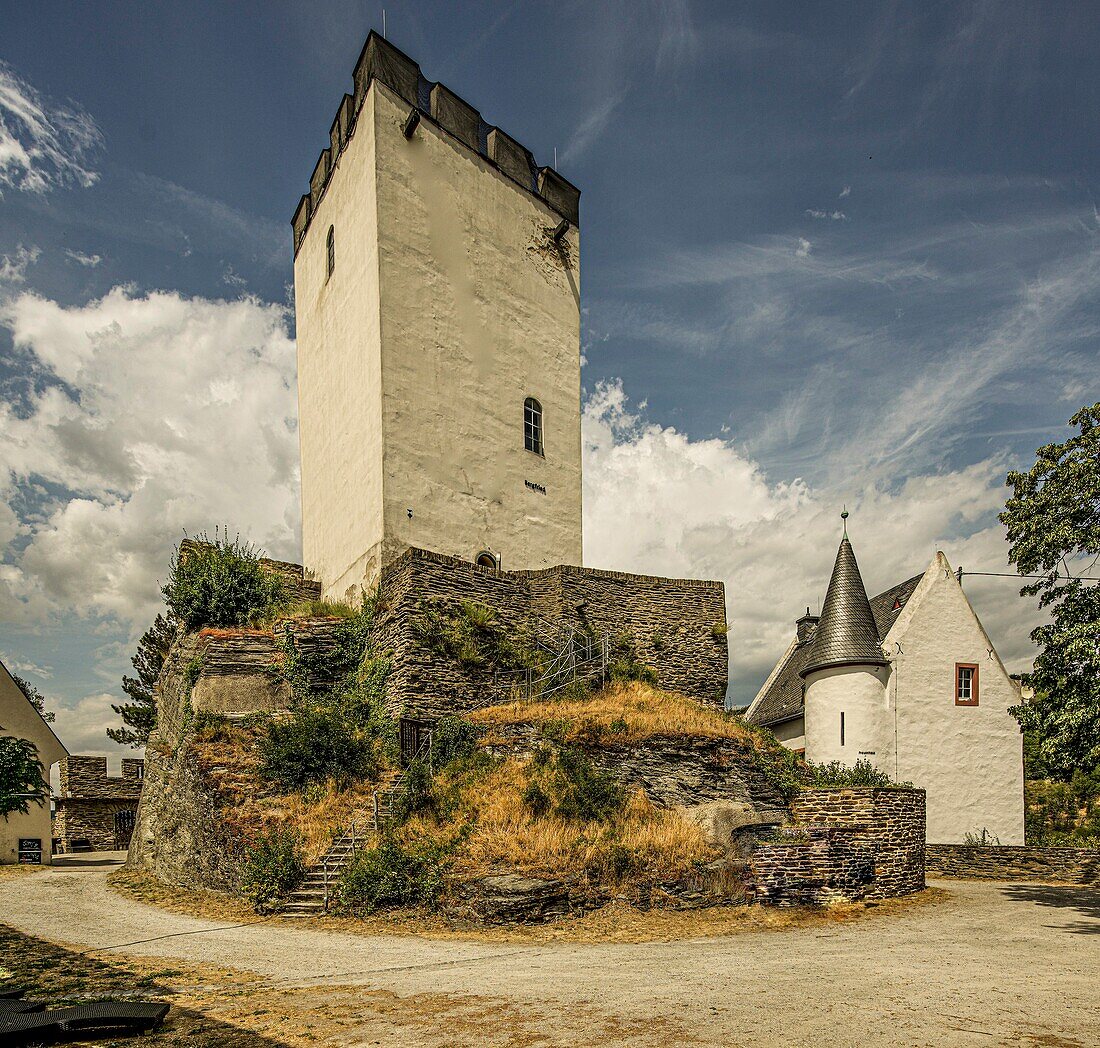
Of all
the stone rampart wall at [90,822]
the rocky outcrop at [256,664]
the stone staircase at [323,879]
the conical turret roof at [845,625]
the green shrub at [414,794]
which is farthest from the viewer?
the stone rampart wall at [90,822]

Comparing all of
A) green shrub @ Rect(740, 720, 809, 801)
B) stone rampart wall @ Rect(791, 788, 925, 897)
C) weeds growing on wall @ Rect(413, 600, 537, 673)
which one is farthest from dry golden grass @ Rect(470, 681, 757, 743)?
stone rampart wall @ Rect(791, 788, 925, 897)

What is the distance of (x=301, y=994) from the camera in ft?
24.6

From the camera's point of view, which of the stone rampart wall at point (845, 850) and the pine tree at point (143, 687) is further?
the pine tree at point (143, 687)

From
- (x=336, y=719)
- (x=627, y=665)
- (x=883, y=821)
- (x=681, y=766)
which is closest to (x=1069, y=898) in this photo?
(x=883, y=821)

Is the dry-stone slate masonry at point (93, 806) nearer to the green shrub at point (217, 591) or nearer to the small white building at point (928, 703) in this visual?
the green shrub at point (217, 591)

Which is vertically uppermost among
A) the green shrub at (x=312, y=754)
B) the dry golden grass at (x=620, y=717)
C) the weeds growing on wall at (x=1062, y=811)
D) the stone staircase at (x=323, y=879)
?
the dry golden grass at (x=620, y=717)

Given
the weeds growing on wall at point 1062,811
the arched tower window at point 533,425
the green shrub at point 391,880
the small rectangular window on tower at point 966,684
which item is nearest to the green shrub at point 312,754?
the green shrub at point 391,880

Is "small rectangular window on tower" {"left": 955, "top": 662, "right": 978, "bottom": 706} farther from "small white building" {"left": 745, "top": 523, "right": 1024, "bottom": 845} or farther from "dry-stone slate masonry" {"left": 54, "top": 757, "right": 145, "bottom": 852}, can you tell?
"dry-stone slate masonry" {"left": 54, "top": 757, "right": 145, "bottom": 852}

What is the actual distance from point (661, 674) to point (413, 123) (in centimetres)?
1664

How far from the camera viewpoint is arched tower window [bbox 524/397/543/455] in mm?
24766

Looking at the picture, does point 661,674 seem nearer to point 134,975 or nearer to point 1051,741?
point 1051,741

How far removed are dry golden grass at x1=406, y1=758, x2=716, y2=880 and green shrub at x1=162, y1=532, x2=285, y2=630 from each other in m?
9.05

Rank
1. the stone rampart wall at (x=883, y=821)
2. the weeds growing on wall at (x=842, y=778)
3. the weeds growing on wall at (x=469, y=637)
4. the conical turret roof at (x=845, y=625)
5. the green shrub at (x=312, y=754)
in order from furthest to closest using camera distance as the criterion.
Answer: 1. the conical turret roof at (x=845, y=625)
2. the weeds growing on wall at (x=469, y=637)
3. the weeds growing on wall at (x=842, y=778)
4. the green shrub at (x=312, y=754)
5. the stone rampart wall at (x=883, y=821)

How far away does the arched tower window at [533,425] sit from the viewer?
24766 millimetres
